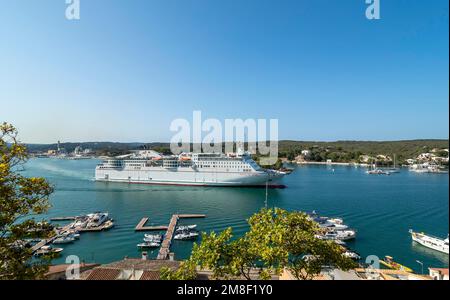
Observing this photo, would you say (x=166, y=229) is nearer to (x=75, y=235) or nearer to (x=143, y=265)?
(x=75, y=235)

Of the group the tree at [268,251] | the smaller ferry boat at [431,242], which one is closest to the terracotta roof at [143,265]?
the tree at [268,251]

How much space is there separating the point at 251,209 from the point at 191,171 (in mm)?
10901

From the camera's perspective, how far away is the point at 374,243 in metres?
10.6

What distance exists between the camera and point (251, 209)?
1598 centimetres

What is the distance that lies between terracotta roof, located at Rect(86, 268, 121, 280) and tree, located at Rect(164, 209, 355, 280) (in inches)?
151

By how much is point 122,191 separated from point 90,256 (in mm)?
13553

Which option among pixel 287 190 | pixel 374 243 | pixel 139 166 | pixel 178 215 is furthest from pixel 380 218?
pixel 139 166

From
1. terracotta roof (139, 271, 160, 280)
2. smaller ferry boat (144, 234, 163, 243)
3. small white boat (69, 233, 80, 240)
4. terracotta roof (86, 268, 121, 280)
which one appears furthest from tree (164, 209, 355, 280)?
small white boat (69, 233, 80, 240)

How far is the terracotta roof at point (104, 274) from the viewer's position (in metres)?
5.86

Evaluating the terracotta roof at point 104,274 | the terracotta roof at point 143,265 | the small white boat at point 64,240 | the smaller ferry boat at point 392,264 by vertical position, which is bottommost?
the smaller ferry boat at point 392,264

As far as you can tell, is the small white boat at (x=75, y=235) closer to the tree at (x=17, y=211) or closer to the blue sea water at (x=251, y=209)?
the blue sea water at (x=251, y=209)

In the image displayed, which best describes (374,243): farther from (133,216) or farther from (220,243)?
(133,216)

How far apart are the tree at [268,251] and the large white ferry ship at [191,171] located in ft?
65.3

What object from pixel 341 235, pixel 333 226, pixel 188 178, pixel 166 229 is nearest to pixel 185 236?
pixel 166 229
